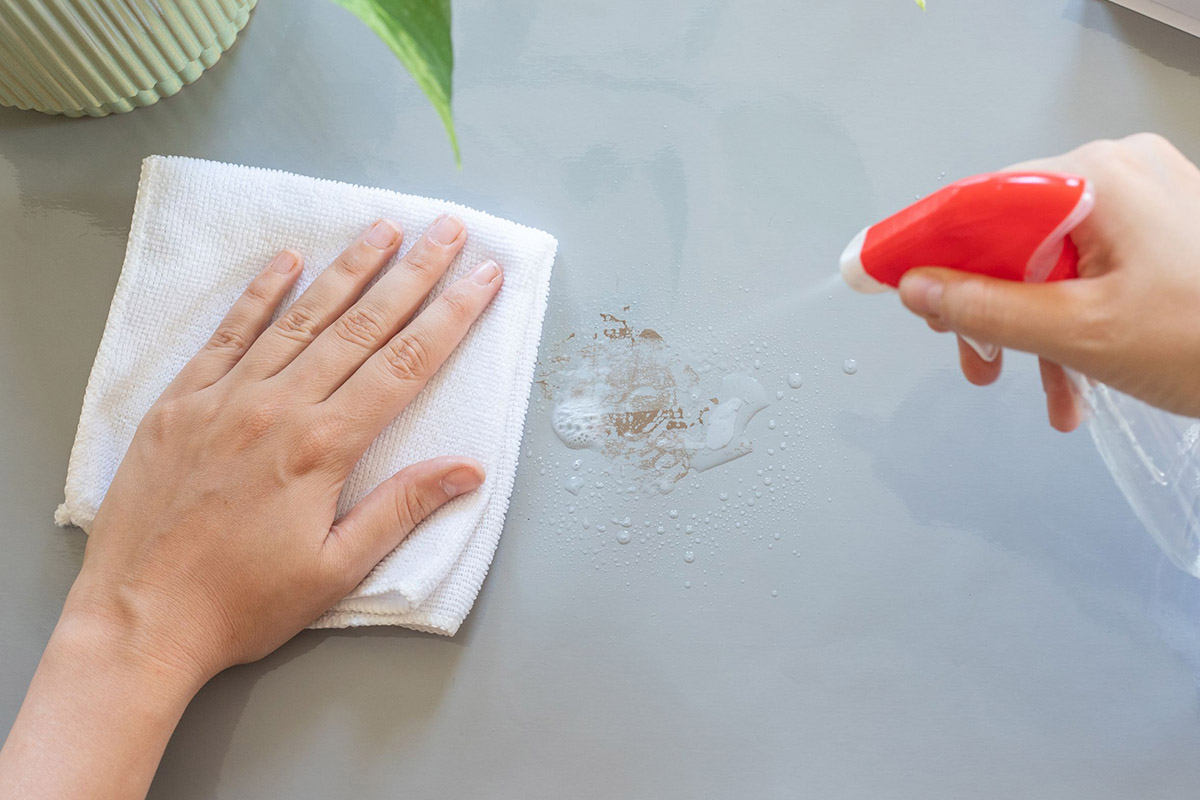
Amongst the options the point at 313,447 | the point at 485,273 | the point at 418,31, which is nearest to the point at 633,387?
the point at 485,273

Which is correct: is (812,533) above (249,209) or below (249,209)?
below

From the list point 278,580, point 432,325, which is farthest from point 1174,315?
point 278,580

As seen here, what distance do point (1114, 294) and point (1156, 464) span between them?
0.34 metres

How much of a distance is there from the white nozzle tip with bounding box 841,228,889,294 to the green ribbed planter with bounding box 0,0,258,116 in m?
0.50

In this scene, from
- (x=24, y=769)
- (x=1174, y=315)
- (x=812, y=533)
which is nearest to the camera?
(x=1174, y=315)

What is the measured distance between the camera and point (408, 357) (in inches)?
24.8

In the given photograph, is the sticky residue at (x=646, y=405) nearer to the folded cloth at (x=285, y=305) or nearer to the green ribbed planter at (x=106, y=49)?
the folded cloth at (x=285, y=305)

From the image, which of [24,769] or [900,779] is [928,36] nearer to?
[900,779]

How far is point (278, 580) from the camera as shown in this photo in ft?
1.98

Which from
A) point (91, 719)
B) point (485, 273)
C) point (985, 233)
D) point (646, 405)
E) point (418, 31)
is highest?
point (418, 31)

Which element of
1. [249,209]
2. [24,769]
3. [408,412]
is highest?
[249,209]

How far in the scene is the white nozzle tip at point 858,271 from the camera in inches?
18.6

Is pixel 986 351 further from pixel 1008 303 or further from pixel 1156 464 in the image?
pixel 1156 464

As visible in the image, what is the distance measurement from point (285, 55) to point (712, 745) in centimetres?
68
